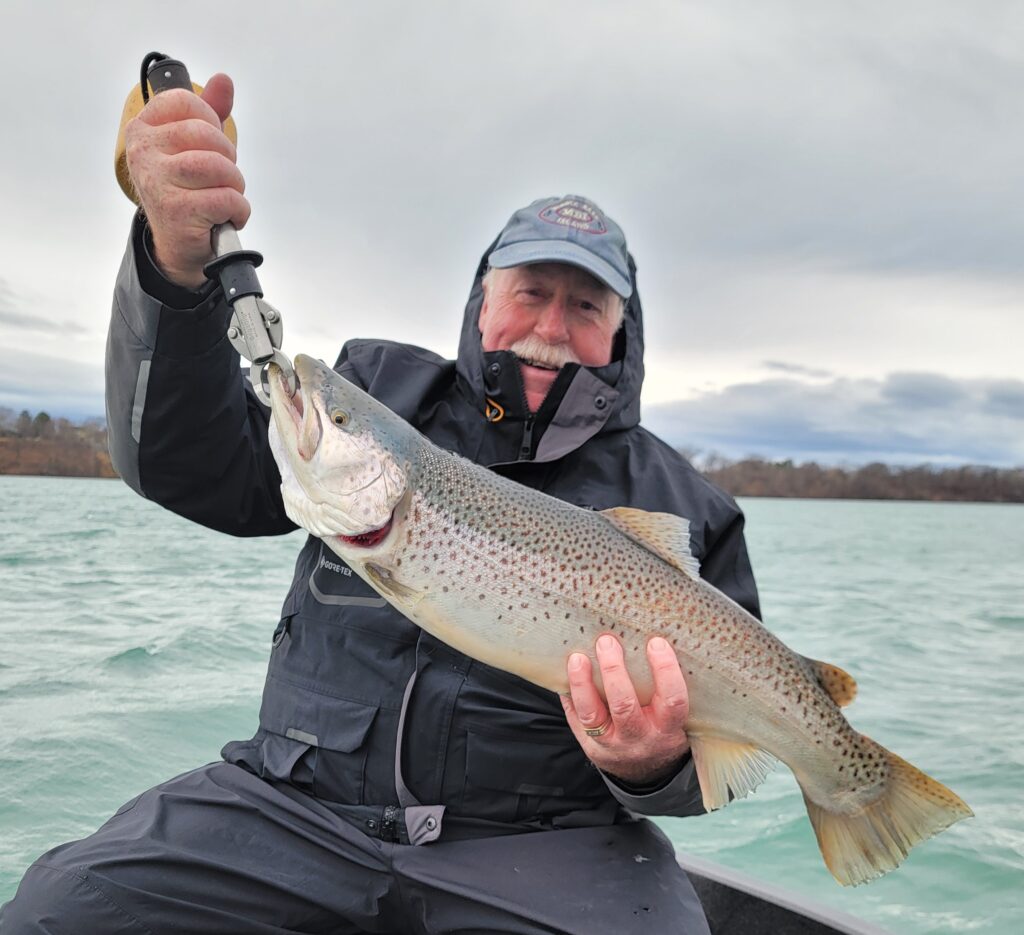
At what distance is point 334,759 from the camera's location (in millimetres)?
2949

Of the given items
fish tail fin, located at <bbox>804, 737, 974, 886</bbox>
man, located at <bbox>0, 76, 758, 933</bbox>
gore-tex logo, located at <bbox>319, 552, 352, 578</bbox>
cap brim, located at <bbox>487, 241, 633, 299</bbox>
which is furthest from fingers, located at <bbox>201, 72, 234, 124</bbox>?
fish tail fin, located at <bbox>804, 737, 974, 886</bbox>

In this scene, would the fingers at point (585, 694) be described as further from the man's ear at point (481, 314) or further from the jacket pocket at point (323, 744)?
the man's ear at point (481, 314)

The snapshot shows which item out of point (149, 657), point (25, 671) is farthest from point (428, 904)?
point (149, 657)

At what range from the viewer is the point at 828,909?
3.73 metres

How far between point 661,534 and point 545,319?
1.28 m

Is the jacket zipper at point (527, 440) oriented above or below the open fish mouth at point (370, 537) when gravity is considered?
above

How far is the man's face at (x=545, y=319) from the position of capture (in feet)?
12.3

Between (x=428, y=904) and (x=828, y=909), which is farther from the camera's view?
(x=828, y=909)

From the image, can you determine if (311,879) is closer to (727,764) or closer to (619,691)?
(619,691)

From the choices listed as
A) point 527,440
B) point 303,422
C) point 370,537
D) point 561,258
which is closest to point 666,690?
point 370,537

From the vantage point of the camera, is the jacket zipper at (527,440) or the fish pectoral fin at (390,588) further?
the jacket zipper at (527,440)

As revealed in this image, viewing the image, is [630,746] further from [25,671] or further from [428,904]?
[25,671]

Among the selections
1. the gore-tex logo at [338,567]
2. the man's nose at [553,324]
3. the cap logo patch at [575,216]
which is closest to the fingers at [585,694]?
the gore-tex logo at [338,567]

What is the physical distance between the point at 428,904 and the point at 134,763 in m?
4.50
